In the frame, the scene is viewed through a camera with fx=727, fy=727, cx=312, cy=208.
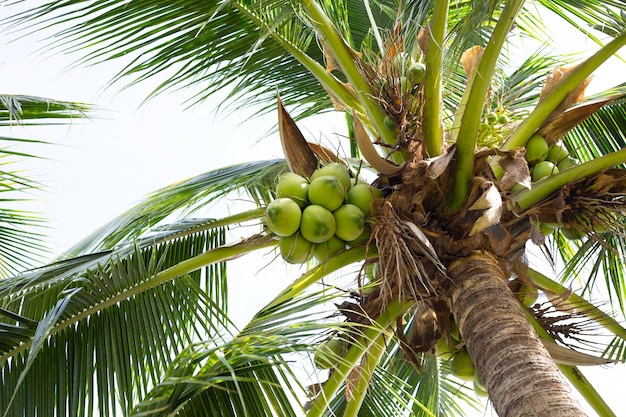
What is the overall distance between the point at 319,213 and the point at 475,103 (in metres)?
0.70

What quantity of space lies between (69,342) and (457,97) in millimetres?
2685

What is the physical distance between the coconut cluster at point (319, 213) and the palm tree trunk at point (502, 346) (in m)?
0.42

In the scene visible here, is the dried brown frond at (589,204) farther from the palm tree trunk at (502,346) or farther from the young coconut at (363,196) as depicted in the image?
the young coconut at (363,196)

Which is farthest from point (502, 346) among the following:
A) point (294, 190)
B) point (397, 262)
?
point (294, 190)

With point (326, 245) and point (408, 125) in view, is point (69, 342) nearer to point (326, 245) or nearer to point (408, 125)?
point (326, 245)

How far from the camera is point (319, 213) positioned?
8.11 feet

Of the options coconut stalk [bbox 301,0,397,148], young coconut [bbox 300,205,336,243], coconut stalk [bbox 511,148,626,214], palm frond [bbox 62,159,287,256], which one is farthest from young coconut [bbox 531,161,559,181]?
palm frond [bbox 62,159,287,256]

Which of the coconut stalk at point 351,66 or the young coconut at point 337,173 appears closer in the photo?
the young coconut at point 337,173

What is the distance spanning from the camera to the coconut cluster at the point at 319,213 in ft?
8.09

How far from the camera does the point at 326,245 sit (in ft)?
8.60

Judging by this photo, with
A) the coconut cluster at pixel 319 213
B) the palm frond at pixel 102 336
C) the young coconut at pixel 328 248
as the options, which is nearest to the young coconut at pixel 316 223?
the coconut cluster at pixel 319 213

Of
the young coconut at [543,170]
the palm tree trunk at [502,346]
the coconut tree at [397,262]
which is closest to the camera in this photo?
the palm tree trunk at [502,346]

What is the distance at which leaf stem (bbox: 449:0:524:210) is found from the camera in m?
2.57

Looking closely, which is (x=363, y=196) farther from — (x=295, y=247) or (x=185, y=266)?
(x=185, y=266)
